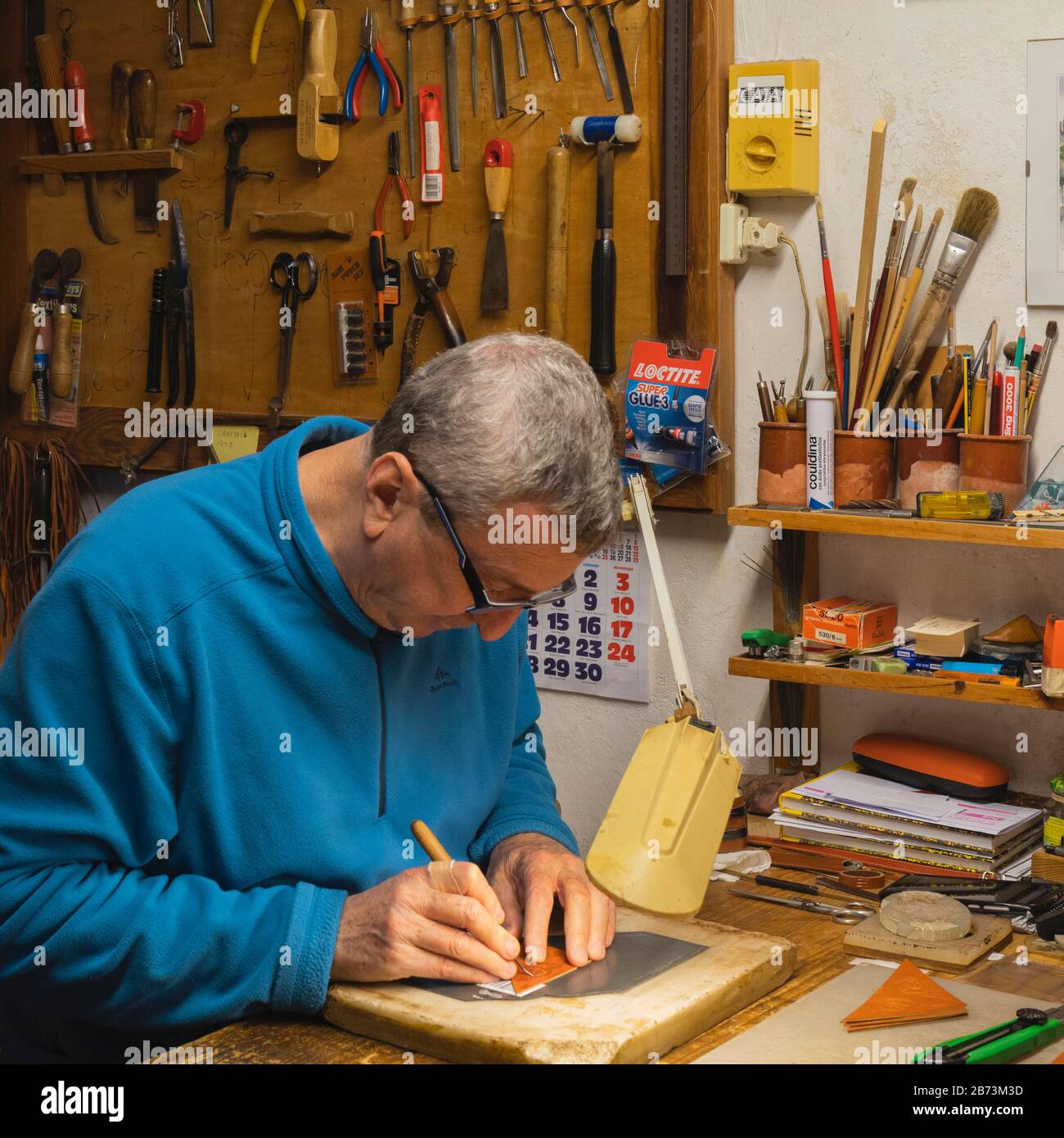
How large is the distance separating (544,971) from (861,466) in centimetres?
104

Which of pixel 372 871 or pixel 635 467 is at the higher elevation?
pixel 635 467

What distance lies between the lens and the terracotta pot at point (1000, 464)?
204 centimetres

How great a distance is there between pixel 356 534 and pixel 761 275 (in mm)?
1171

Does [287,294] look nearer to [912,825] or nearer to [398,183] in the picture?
[398,183]

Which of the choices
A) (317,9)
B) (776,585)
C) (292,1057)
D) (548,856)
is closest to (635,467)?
(776,585)

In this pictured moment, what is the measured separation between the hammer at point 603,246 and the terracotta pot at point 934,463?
1.98 ft

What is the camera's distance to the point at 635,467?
97.7 inches

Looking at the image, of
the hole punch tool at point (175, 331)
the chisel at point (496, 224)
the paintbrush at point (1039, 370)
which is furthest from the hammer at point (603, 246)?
the hole punch tool at point (175, 331)

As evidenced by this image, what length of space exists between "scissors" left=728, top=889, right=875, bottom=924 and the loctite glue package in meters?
0.79

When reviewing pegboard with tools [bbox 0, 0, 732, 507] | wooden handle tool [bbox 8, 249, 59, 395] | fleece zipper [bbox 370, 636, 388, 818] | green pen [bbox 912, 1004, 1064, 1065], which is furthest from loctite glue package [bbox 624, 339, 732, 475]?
wooden handle tool [bbox 8, 249, 59, 395]

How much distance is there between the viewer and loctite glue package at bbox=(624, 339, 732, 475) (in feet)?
7.72

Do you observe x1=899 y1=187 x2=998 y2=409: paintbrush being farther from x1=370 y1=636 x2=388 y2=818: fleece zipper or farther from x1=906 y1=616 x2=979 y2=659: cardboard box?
x1=370 y1=636 x2=388 y2=818: fleece zipper

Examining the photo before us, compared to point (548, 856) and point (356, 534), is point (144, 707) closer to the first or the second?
point (356, 534)

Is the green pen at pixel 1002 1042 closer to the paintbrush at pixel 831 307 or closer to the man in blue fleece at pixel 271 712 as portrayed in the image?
the man in blue fleece at pixel 271 712
